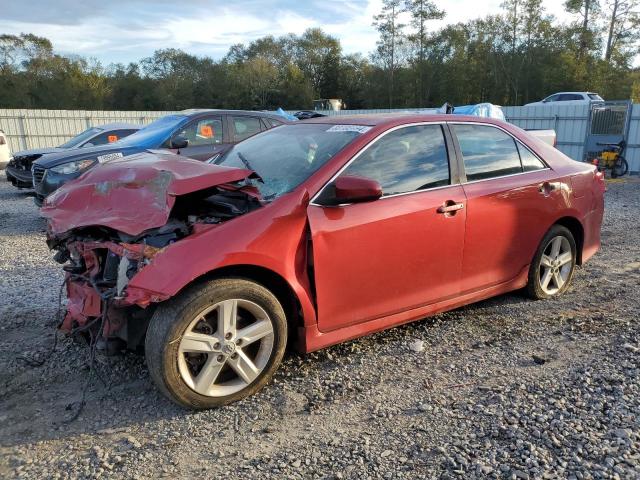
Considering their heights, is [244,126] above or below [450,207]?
above

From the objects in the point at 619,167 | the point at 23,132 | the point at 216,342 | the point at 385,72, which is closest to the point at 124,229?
the point at 216,342

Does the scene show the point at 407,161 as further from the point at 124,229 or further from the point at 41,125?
the point at 41,125

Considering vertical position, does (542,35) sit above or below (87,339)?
above

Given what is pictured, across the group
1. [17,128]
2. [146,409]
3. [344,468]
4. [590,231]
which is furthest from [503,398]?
[17,128]

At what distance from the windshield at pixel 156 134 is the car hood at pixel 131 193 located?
4462 millimetres

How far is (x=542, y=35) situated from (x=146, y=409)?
43.1 metres

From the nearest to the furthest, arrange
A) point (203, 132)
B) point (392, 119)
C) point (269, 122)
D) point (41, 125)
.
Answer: point (392, 119)
point (203, 132)
point (269, 122)
point (41, 125)

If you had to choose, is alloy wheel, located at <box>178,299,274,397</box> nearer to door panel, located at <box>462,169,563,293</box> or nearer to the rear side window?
door panel, located at <box>462,169,563,293</box>

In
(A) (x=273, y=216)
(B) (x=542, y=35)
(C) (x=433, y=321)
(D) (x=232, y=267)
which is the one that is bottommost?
(C) (x=433, y=321)

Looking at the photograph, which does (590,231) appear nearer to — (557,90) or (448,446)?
(448,446)

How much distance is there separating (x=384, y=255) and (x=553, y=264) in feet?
6.83

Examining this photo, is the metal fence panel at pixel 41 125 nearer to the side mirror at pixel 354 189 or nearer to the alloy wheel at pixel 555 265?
the side mirror at pixel 354 189

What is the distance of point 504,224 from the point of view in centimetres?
405

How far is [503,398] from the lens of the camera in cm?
305
